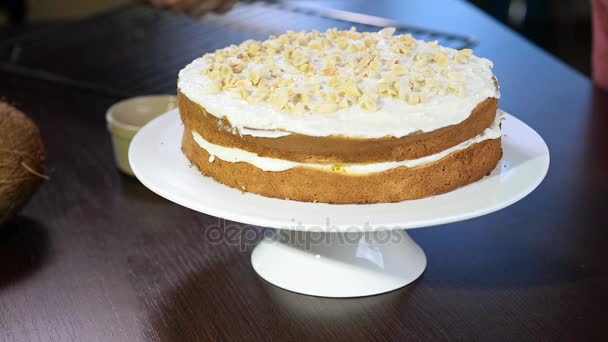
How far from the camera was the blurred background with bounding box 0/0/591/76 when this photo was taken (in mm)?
3404

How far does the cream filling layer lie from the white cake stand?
39mm

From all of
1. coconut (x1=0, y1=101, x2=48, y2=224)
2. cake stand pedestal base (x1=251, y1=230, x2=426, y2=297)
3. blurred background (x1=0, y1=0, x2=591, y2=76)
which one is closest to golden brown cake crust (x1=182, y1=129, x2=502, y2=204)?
cake stand pedestal base (x1=251, y1=230, x2=426, y2=297)

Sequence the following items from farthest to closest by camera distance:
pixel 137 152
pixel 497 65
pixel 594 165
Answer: pixel 497 65 → pixel 594 165 → pixel 137 152

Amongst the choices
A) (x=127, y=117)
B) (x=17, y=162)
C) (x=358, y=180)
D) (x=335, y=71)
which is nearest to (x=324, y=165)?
(x=358, y=180)

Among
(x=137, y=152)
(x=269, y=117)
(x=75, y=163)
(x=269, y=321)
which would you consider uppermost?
(x=269, y=117)

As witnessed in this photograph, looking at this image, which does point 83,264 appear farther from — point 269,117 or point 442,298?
point 442,298

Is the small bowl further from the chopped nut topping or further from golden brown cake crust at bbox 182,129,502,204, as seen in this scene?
golden brown cake crust at bbox 182,129,502,204

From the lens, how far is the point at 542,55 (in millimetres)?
2004

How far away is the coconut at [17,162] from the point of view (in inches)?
46.9

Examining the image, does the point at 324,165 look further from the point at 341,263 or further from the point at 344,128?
the point at 341,263

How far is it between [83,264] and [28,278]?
77mm

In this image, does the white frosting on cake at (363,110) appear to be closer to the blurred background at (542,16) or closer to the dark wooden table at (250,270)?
the dark wooden table at (250,270)

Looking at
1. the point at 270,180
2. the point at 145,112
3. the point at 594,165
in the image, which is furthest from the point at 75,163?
the point at 594,165

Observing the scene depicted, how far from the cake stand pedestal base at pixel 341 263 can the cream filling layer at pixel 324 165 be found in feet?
0.47
